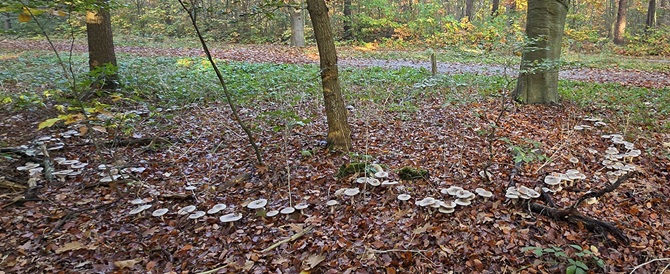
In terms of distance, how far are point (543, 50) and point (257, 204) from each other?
19.3 ft

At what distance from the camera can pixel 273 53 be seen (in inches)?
640

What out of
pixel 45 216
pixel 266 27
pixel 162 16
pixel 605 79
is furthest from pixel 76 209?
pixel 162 16

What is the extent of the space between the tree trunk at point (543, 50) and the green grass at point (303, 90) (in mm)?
746

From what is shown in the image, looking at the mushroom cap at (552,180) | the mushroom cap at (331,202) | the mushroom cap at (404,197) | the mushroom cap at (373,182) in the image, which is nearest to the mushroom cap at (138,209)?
the mushroom cap at (331,202)

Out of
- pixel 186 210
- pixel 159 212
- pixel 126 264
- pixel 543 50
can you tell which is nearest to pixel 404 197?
pixel 186 210

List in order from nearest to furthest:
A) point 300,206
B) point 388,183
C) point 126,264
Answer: point 126,264 → point 300,206 → point 388,183

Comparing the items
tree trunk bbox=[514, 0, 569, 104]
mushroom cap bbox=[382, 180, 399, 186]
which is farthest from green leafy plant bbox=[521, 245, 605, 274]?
tree trunk bbox=[514, 0, 569, 104]

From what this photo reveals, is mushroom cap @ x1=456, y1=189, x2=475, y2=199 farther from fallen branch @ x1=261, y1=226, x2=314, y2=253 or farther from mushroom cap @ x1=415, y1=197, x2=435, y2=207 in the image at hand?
fallen branch @ x1=261, y1=226, x2=314, y2=253

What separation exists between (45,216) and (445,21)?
2111cm

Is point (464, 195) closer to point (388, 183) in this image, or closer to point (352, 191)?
point (388, 183)

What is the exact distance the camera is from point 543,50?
6.77 m

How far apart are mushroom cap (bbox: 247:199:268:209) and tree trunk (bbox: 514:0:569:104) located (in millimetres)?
5086

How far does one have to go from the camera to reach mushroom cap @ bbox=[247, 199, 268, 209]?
3.86m

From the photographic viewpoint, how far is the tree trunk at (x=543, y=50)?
6738 millimetres
